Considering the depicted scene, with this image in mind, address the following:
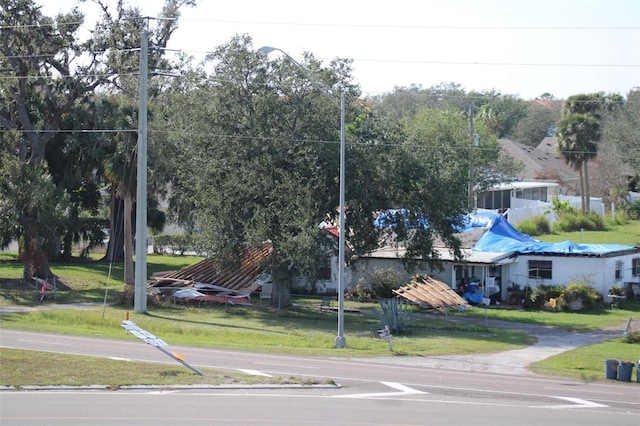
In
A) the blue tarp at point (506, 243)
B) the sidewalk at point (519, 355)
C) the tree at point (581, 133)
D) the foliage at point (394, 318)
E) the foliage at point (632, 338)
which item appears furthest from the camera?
the tree at point (581, 133)

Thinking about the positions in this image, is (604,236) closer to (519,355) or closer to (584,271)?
(584,271)

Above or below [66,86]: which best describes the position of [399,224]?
below

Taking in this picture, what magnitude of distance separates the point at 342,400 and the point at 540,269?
94.6 feet

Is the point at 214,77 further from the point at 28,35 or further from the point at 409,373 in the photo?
the point at 409,373

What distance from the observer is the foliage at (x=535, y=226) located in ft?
213

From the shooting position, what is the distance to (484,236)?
162ft

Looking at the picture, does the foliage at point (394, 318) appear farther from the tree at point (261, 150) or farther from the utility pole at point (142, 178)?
the utility pole at point (142, 178)

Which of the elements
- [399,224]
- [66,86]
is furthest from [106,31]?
[399,224]

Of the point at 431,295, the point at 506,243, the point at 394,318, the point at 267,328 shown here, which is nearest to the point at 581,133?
the point at 506,243

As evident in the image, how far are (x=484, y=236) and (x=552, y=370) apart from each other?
22968 mm

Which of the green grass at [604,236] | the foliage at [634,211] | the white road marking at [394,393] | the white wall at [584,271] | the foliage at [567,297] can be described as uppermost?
the foliage at [634,211]

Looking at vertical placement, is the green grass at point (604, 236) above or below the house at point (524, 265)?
above

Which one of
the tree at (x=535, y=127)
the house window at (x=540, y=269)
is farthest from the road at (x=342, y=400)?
the tree at (x=535, y=127)

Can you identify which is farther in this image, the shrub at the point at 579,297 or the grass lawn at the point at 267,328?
the shrub at the point at 579,297
